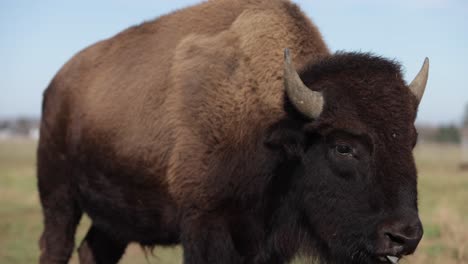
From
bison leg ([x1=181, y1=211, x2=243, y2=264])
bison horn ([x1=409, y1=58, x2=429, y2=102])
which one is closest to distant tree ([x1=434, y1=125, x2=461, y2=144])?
bison horn ([x1=409, y1=58, x2=429, y2=102])

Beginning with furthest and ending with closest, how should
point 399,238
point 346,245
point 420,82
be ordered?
point 420,82, point 346,245, point 399,238

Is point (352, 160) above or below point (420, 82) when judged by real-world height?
below

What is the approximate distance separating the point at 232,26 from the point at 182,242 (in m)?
1.96

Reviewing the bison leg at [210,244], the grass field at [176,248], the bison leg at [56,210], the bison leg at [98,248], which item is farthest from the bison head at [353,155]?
the bison leg at [98,248]

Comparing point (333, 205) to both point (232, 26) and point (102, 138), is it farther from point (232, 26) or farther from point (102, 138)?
point (102, 138)

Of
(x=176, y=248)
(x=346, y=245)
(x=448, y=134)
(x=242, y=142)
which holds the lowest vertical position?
(x=448, y=134)

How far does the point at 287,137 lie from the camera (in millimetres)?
4824

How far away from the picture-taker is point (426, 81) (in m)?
5.29

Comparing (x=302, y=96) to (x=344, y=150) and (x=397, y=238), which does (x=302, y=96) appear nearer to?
(x=344, y=150)

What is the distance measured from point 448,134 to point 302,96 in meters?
93.8

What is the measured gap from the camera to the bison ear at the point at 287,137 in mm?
4820

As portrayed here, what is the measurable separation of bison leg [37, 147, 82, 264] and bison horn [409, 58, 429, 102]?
364cm

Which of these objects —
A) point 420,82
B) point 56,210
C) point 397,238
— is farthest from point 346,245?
point 56,210

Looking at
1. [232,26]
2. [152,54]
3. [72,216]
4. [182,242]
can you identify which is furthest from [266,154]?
[72,216]
